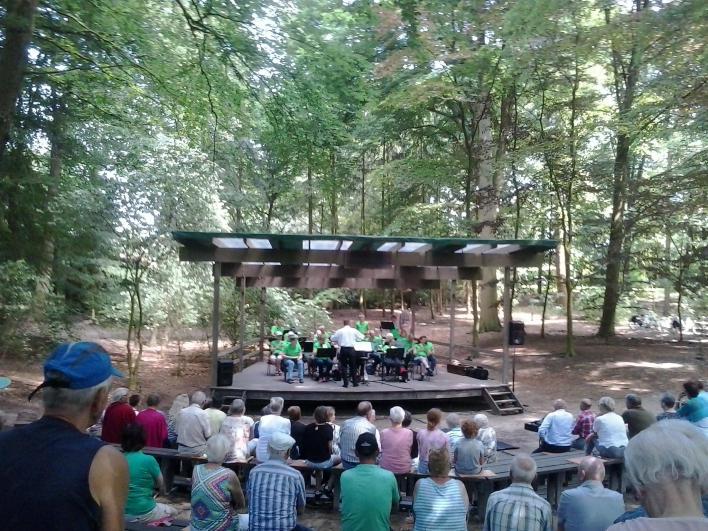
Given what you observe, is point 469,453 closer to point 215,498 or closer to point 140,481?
point 215,498

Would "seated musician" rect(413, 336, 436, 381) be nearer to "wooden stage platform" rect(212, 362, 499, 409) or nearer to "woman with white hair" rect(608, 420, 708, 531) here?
"wooden stage platform" rect(212, 362, 499, 409)

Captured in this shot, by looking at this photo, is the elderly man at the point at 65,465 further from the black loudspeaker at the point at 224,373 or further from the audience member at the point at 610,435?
the black loudspeaker at the point at 224,373

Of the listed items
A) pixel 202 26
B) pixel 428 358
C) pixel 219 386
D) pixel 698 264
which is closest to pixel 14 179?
pixel 202 26

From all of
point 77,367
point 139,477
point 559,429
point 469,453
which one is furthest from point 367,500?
point 559,429

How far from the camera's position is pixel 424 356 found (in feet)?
39.8

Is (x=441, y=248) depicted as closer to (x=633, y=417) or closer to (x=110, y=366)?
(x=633, y=417)

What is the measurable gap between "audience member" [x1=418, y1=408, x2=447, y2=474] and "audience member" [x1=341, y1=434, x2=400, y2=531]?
5.56 feet

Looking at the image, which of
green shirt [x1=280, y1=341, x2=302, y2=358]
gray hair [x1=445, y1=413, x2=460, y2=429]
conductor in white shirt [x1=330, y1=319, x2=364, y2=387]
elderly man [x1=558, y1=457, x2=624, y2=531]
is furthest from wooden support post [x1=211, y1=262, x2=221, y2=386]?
elderly man [x1=558, y1=457, x2=624, y2=531]

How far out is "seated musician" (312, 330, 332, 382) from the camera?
37.6 ft

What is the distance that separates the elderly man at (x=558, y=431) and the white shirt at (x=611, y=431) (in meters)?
0.63

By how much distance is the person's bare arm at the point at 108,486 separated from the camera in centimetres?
132

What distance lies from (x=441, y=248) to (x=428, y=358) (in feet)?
9.01

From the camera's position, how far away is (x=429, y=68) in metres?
15.8

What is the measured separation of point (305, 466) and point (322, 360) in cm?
626
